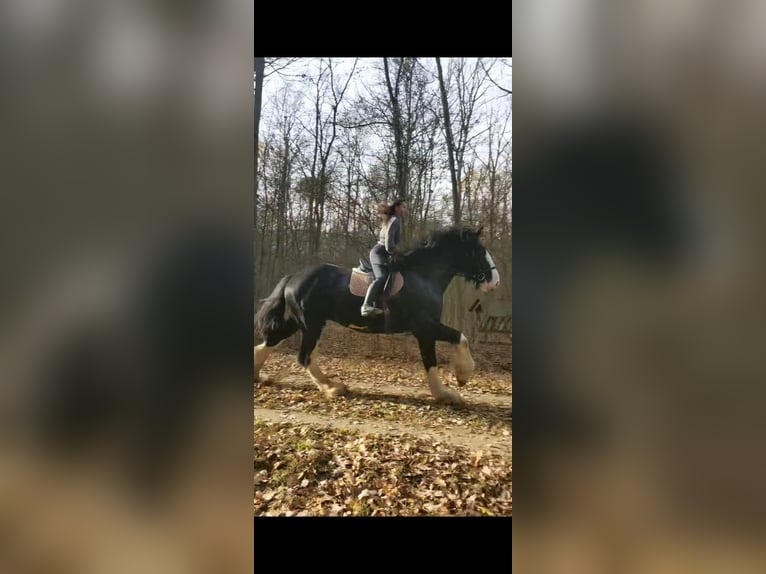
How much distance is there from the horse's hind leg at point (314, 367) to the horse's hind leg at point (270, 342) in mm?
184

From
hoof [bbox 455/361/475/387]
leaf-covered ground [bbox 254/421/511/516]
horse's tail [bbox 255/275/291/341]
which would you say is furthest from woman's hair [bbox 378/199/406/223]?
leaf-covered ground [bbox 254/421/511/516]

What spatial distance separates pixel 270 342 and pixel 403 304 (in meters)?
1.62

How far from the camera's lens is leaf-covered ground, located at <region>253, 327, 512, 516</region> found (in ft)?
13.6

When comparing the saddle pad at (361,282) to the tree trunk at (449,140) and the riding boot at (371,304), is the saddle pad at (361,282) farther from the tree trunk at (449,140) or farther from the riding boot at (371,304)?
the tree trunk at (449,140)

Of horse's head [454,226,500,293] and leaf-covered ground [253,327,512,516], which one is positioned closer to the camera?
leaf-covered ground [253,327,512,516]

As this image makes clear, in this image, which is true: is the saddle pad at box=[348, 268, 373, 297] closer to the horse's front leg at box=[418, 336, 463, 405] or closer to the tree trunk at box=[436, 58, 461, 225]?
the horse's front leg at box=[418, 336, 463, 405]

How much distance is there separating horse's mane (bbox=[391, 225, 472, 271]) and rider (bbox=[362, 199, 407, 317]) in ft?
0.39

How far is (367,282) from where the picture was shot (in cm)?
464
